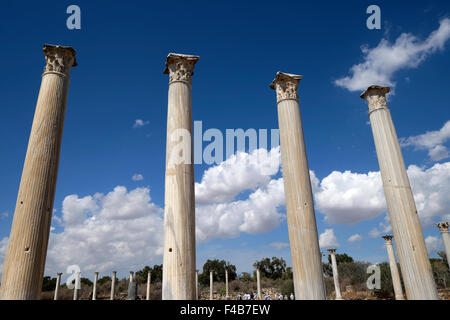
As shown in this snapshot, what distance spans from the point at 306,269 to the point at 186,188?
5013 millimetres

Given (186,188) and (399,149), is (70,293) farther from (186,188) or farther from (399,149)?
(399,149)

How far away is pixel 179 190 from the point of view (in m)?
10.5

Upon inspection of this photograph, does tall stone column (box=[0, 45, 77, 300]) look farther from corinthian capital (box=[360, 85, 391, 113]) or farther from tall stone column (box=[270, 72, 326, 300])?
corinthian capital (box=[360, 85, 391, 113])

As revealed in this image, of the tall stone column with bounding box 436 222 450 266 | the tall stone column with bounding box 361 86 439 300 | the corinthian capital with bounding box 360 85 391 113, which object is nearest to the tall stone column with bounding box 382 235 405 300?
the tall stone column with bounding box 436 222 450 266

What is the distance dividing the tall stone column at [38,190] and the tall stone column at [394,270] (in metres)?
27.6

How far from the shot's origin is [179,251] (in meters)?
9.80

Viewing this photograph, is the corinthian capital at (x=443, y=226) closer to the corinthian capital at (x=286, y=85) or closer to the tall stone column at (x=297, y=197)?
the tall stone column at (x=297, y=197)

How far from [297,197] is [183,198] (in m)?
4.29

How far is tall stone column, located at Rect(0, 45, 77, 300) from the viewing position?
29.6 ft

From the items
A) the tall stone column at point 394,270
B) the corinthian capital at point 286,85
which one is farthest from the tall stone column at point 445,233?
the corinthian capital at point 286,85

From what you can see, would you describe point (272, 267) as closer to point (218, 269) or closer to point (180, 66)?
point (218, 269)

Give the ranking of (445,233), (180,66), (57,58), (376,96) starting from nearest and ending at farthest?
1. (57,58)
2. (180,66)
3. (376,96)
4. (445,233)

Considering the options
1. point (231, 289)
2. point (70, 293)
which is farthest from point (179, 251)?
point (231, 289)

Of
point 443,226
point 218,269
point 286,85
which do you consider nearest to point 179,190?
point 286,85
